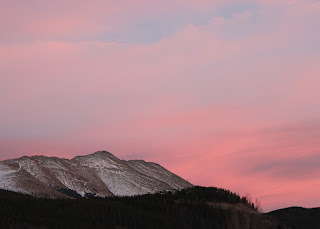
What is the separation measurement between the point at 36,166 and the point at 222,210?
484ft

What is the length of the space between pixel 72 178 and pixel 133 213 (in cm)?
14696

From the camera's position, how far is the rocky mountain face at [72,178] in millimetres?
139900

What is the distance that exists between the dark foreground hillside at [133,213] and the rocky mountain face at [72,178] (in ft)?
336

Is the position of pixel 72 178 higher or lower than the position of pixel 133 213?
higher

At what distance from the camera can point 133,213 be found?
24.6m

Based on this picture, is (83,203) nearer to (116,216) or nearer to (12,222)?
(116,216)

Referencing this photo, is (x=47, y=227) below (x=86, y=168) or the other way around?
below

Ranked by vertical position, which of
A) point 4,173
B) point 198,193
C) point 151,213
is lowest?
point 151,213

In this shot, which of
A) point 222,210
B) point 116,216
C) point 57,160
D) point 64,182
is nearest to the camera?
point 116,216

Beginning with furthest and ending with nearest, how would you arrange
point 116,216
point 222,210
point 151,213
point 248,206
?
point 248,206
point 222,210
point 151,213
point 116,216

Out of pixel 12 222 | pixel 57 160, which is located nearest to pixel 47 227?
pixel 12 222

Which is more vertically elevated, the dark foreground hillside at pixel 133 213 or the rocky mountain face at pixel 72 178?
the rocky mountain face at pixel 72 178

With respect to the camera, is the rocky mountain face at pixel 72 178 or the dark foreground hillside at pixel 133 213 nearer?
the dark foreground hillside at pixel 133 213

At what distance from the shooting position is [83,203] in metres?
26.3
